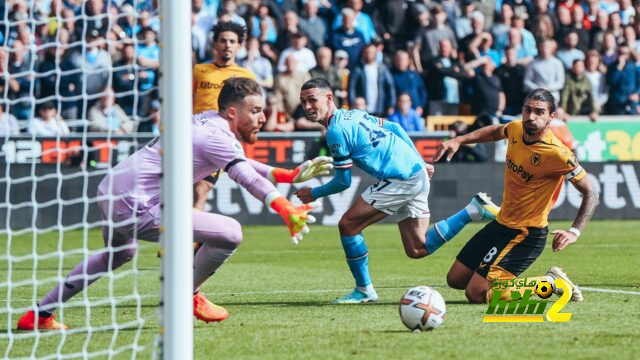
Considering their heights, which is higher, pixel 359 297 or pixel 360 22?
pixel 360 22

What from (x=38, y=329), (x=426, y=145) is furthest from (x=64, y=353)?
(x=426, y=145)

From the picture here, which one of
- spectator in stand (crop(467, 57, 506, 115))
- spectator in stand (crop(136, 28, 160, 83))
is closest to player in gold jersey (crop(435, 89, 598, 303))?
spectator in stand (crop(136, 28, 160, 83))

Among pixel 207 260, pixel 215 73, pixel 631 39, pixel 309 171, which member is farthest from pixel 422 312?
pixel 631 39

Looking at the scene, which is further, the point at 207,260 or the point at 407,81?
the point at 407,81

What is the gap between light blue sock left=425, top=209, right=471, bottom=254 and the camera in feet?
35.2

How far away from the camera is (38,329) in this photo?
342 inches

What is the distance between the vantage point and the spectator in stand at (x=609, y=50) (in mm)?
23125

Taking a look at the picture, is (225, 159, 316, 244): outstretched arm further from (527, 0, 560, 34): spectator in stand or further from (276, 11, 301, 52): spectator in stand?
(527, 0, 560, 34): spectator in stand

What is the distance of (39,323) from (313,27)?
1413cm

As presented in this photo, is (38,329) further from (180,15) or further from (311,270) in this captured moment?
(311,270)

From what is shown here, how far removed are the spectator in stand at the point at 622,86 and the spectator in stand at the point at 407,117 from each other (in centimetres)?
425

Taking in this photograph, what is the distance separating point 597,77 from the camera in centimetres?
2267

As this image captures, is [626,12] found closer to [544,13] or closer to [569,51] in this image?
[544,13]

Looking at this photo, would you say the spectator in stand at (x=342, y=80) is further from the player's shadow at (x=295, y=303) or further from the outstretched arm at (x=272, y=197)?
the outstretched arm at (x=272, y=197)
